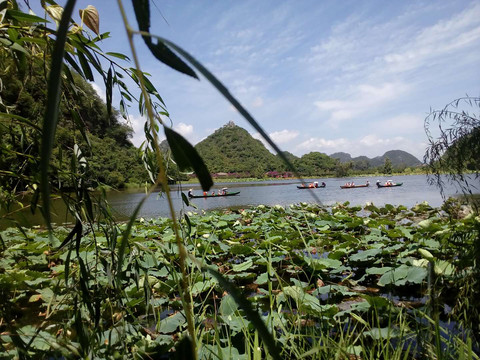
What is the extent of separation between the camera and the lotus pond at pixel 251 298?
0.62m

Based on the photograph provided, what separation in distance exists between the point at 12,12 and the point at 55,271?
2.26 m

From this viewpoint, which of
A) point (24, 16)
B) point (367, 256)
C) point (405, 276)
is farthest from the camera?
point (367, 256)

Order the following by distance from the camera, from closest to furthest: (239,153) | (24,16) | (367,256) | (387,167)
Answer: (24,16), (367,256), (239,153), (387,167)

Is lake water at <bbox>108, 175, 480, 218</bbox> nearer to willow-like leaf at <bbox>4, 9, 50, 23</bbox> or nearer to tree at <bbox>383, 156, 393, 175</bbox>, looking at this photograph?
willow-like leaf at <bbox>4, 9, 50, 23</bbox>

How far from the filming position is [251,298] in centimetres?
150

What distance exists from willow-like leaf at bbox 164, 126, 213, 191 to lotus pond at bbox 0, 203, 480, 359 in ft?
0.20

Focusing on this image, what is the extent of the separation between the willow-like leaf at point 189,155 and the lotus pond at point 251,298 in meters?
0.06

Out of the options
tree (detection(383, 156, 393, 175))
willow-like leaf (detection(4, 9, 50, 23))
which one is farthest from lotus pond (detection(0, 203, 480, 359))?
tree (detection(383, 156, 393, 175))

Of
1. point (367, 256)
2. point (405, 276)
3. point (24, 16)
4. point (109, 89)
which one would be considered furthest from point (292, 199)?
point (24, 16)

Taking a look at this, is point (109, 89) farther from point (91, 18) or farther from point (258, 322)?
point (258, 322)

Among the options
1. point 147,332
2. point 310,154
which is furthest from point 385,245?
point 310,154

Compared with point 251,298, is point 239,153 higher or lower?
higher

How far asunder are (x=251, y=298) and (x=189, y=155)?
4.68ft

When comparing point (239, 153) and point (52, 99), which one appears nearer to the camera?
point (52, 99)
